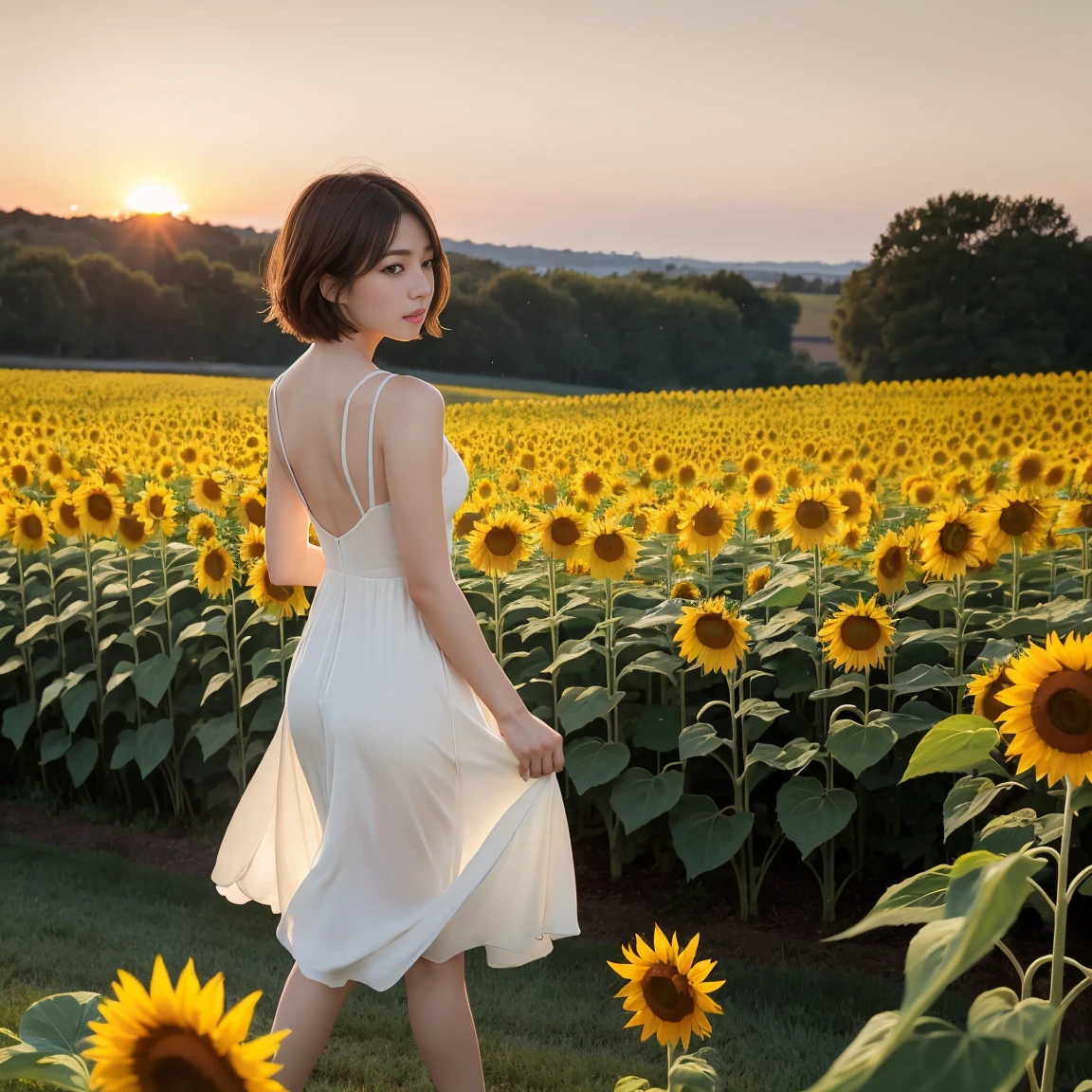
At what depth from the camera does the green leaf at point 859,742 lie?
3523mm

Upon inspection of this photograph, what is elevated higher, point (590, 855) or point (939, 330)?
point (939, 330)

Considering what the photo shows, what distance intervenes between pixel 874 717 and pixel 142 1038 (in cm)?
315

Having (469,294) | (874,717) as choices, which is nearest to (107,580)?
(874,717)

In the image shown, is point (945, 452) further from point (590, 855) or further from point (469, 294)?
point (469, 294)

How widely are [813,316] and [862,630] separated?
50.4m

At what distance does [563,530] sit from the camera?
3.94 meters

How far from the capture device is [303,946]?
2.35 m

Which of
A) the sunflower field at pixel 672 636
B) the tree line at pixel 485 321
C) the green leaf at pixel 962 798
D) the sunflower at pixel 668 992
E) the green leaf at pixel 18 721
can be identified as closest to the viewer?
the sunflower at pixel 668 992

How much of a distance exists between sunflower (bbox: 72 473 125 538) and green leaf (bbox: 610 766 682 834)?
7.20ft

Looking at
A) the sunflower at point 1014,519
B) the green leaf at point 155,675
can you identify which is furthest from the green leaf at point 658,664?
the green leaf at point 155,675

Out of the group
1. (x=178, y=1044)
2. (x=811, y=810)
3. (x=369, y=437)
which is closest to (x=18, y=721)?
(x=811, y=810)

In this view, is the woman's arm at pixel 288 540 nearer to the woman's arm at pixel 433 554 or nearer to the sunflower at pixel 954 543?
the woman's arm at pixel 433 554

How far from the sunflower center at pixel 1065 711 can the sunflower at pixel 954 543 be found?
78.1 inches

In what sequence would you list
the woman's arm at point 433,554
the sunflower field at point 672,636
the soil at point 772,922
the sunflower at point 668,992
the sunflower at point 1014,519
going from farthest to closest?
1. the soil at point 772,922
2. the sunflower field at point 672,636
3. the sunflower at point 1014,519
4. the woman's arm at point 433,554
5. the sunflower at point 668,992
